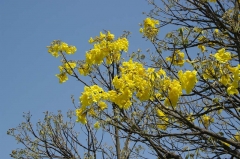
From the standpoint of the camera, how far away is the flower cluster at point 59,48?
5246 mm

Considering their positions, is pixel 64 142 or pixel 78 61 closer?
pixel 78 61

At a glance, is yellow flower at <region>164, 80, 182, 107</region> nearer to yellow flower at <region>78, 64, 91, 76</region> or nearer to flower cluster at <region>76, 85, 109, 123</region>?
flower cluster at <region>76, 85, 109, 123</region>

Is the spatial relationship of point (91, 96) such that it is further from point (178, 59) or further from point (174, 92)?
point (178, 59)

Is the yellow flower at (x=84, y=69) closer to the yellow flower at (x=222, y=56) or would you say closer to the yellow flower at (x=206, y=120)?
the yellow flower at (x=206, y=120)

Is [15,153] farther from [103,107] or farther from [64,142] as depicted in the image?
[103,107]

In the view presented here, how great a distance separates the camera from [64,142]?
23.1 feet

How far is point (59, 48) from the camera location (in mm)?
5246

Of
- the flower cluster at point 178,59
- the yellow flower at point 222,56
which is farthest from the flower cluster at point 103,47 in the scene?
the yellow flower at point 222,56

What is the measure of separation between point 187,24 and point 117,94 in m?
2.66

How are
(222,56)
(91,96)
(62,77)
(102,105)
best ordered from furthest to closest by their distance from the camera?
(62,77) < (102,105) < (91,96) < (222,56)

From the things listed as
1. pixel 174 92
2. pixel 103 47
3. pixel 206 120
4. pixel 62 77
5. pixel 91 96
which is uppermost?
pixel 62 77

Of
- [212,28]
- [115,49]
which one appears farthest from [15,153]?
[212,28]

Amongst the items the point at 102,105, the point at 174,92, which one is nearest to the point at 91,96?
the point at 102,105

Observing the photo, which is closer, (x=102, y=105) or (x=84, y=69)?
(x=102, y=105)
